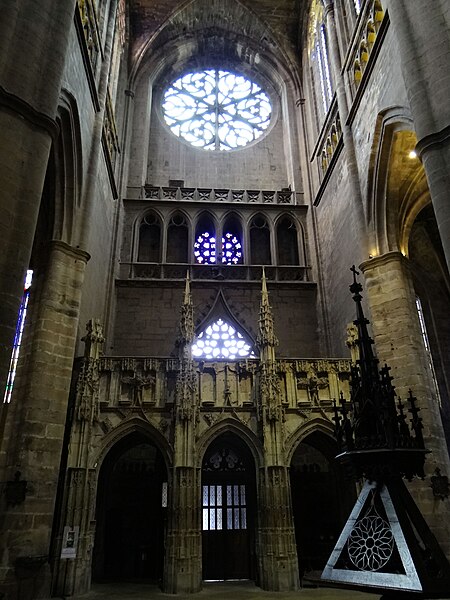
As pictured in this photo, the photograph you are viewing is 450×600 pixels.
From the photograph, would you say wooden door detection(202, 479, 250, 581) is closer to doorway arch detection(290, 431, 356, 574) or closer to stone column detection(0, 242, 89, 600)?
doorway arch detection(290, 431, 356, 574)

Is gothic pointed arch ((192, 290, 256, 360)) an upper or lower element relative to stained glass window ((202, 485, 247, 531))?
upper

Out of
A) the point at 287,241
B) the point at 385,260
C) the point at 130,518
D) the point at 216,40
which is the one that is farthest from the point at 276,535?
the point at 216,40

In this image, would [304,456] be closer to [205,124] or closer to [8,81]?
[8,81]

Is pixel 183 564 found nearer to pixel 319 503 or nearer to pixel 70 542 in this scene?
pixel 70 542

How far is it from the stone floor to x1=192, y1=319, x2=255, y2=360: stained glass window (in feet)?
25.2

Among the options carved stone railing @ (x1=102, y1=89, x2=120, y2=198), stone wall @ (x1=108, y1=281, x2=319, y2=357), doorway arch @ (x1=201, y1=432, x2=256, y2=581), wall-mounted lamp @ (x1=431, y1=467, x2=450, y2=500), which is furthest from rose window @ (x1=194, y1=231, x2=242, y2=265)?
wall-mounted lamp @ (x1=431, y1=467, x2=450, y2=500)

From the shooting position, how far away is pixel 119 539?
13695 mm

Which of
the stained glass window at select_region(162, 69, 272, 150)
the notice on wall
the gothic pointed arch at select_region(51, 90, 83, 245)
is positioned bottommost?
the notice on wall

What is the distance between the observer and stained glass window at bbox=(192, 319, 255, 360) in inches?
692

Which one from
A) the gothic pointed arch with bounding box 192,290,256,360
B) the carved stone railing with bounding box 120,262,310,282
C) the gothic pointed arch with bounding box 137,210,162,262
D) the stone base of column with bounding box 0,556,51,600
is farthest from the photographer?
the gothic pointed arch with bounding box 137,210,162,262

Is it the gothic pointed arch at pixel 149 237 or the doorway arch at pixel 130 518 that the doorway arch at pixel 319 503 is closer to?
the doorway arch at pixel 130 518

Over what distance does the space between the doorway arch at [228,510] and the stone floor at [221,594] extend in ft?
4.56

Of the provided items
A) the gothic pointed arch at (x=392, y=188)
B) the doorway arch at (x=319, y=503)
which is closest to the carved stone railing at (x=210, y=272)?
the gothic pointed arch at (x=392, y=188)

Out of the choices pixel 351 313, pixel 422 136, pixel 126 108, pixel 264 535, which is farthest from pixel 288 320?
pixel 126 108
